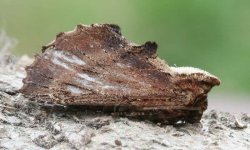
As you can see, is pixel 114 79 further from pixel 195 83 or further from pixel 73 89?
pixel 195 83

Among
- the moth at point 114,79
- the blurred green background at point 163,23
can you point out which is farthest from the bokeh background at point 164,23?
the moth at point 114,79

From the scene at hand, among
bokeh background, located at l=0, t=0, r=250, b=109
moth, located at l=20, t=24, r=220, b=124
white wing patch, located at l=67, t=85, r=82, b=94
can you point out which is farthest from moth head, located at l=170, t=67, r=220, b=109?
bokeh background, located at l=0, t=0, r=250, b=109

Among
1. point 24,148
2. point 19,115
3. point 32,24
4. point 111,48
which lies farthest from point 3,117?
point 32,24

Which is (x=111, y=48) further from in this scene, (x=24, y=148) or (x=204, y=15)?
(x=204, y=15)

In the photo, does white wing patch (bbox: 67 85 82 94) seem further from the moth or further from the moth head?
the moth head

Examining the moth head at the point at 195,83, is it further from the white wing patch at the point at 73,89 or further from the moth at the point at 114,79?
the white wing patch at the point at 73,89

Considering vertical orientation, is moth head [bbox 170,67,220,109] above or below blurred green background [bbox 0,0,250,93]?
below
